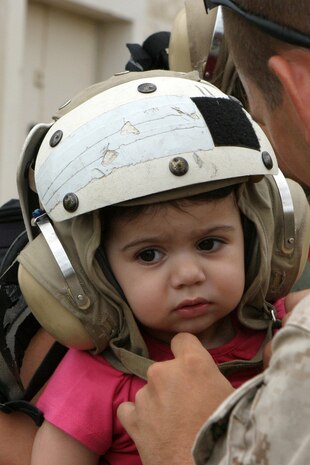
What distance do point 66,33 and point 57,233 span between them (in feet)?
21.7

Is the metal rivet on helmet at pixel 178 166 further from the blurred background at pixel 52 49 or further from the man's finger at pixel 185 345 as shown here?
the blurred background at pixel 52 49

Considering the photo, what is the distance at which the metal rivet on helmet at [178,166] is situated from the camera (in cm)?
219

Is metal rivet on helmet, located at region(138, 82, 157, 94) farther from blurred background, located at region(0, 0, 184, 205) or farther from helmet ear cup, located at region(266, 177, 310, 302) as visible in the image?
blurred background, located at region(0, 0, 184, 205)

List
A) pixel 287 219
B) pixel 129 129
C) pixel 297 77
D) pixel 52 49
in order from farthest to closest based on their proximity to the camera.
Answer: pixel 52 49 → pixel 287 219 → pixel 129 129 → pixel 297 77

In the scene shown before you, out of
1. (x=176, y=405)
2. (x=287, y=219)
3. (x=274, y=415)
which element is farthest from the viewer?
(x=287, y=219)

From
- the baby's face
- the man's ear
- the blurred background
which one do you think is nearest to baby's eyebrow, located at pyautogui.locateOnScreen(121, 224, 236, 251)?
the baby's face

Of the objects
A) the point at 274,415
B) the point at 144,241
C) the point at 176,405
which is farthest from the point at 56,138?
the point at 274,415

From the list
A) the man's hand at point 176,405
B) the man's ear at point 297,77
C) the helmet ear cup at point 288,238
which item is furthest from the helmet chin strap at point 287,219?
the man's ear at point 297,77

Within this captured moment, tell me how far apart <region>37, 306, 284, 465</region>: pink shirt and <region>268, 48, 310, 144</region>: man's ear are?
0.84 metres

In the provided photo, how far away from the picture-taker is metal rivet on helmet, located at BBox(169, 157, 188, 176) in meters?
2.19

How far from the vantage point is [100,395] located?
2.33 m

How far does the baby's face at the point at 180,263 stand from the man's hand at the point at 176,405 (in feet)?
0.56

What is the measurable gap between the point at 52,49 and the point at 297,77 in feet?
23.5

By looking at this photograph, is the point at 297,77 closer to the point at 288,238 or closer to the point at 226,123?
the point at 226,123
